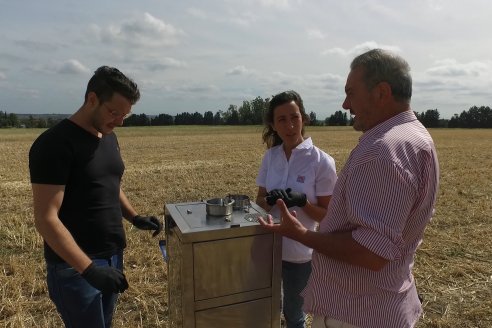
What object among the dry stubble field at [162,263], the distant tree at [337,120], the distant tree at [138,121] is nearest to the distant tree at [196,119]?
the distant tree at [138,121]

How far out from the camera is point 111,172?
8.84 ft

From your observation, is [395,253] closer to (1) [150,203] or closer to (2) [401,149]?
(2) [401,149]

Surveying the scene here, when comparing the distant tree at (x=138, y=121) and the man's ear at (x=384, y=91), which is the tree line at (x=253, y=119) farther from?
the man's ear at (x=384, y=91)

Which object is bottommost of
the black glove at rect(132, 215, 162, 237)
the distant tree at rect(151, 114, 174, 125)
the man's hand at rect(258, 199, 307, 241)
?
the black glove at rect(132, 215, 162, 237)

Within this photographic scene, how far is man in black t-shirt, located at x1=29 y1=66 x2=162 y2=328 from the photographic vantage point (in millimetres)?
2227

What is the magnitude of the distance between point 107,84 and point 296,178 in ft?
4.83

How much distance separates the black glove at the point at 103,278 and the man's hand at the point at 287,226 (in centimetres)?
102

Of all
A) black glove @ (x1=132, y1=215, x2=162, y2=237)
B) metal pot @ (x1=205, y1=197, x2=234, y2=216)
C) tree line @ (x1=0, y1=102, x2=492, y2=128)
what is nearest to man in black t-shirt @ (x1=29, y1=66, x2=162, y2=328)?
black glove @ (x1=132, y1=215, x2=162, y2=237)

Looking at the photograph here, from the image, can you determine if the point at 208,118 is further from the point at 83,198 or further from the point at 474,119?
the point at 83,198

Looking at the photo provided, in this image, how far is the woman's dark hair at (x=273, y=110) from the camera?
302cm

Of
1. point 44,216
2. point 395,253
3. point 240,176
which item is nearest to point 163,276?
point 44,216

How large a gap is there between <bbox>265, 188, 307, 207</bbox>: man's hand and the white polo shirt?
10.4 inches

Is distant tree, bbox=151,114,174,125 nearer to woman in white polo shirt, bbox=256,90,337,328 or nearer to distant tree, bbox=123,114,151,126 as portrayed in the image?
distant tree, bbox=123,114,151,126

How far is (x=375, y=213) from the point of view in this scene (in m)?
1.66
